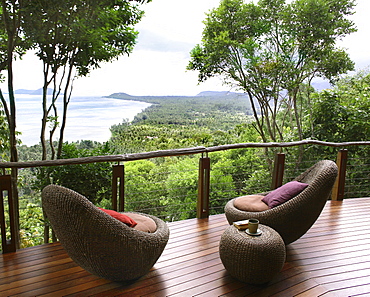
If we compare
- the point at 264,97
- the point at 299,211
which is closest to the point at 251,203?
the point at 299,211

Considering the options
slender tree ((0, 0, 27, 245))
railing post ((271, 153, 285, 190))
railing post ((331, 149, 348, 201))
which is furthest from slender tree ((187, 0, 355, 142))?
slender tree ((0, 0, 27, 245))

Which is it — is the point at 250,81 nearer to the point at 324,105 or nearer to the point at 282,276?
the point at 324,105

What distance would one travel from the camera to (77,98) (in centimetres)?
579

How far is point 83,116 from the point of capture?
21.1ft

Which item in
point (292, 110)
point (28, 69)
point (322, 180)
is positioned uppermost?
point (28, 69)

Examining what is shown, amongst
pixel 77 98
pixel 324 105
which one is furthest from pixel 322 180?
pixel 77 98

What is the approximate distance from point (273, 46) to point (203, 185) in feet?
17.2

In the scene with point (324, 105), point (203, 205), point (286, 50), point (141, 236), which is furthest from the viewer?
point (286, 50)

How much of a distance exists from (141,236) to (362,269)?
5.84ft

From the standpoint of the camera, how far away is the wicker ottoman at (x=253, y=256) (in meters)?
2.03

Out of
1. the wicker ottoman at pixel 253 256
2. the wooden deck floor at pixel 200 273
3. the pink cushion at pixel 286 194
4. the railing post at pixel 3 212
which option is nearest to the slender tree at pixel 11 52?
the railing post at pixel 3 212

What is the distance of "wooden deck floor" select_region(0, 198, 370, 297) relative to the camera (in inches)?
82.0

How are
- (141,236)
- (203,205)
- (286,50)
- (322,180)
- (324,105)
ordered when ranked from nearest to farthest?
(141,236)
(322,180)
(203,205)
(324,105)
(286,50)

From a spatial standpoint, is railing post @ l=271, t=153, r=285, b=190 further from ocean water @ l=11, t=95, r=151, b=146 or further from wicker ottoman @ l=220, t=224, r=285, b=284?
ocean water @ l=11, t=95, r=151, b=146
